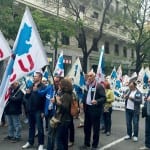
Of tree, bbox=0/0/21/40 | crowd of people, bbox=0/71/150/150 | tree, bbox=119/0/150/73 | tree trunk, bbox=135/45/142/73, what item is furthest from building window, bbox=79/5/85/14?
crowd of people, bbox=0/71/150/150

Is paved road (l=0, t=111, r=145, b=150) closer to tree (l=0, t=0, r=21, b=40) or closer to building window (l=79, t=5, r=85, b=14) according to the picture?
tree (l=0, t=0, r=21, b=40)

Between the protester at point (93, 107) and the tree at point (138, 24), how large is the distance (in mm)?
21925

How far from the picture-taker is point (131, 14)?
31250 millimetres

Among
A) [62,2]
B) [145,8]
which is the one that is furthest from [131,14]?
[62,2]

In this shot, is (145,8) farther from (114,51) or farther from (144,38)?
(114,51)

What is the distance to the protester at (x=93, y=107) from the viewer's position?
9039mm

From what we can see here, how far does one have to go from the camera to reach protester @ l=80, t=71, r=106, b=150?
904 cm

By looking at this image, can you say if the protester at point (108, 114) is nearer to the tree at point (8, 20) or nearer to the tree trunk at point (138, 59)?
the tree at point (8, 20)

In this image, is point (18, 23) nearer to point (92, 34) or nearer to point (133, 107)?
point (133, 107)

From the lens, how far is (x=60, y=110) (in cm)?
745

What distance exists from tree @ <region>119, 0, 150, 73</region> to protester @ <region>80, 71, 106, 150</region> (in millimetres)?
21925

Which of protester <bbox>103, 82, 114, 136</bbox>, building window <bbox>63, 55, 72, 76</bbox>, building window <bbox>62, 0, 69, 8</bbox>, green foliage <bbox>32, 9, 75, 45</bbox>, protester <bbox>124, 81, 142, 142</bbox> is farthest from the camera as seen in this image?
building window <bbox>63, 55, 72, 76</bbox>

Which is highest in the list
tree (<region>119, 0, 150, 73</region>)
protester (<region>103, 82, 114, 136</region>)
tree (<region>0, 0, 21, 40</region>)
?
tree (<region>119, 0, 150, 73</region>)

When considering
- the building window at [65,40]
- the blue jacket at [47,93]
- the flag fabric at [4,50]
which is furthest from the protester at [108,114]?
the building window at [65,40]
